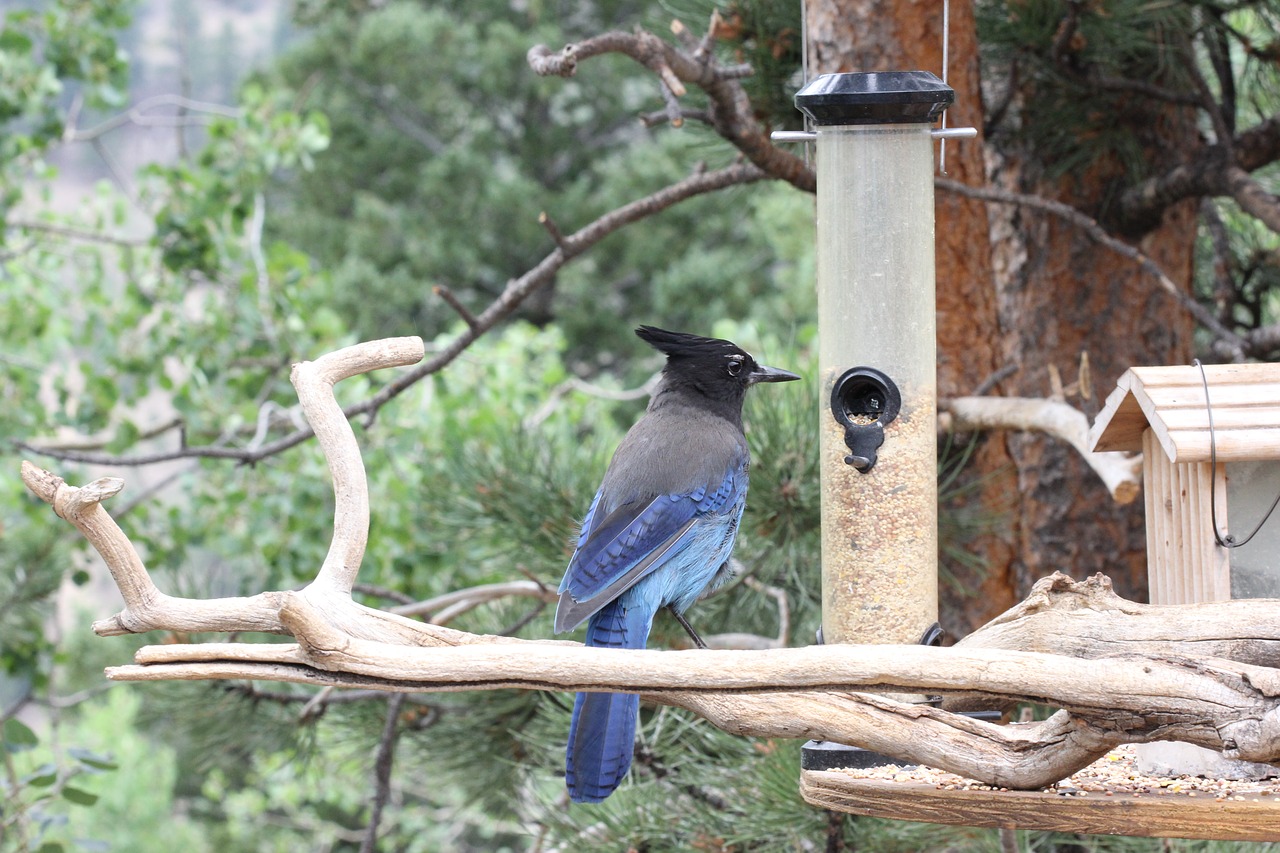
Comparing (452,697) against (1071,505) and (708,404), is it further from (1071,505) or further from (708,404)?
(1071,505)

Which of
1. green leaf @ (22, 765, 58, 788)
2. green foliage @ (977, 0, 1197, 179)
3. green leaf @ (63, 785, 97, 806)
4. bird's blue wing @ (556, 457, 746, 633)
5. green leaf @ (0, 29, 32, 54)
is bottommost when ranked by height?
green leaf @ (63, 785, 97, 806)

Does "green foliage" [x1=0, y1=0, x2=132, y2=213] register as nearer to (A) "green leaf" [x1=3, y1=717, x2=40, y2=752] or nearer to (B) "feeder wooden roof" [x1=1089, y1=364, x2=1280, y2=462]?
(A) "green leaf" [x1=3, y1=717, x2=40, y2=752]

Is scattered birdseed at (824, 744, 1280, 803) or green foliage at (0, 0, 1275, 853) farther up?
green foliage at (0, 0, 1275, 853)

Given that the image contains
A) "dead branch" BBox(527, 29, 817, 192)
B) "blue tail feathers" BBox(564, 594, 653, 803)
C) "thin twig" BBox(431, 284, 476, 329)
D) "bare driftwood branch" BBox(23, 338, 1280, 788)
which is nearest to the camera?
"bare driftwood branch" BBox(23, 338, 1280, 788)

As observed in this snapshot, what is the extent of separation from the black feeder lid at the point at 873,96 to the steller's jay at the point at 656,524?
0.54 metres


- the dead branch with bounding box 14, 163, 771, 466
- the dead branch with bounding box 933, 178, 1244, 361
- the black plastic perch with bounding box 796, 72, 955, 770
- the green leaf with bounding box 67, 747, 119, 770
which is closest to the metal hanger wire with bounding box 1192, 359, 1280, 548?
the black plastic perch with bounding box 796, 72, 955, 770

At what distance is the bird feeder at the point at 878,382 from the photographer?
260 centimetres

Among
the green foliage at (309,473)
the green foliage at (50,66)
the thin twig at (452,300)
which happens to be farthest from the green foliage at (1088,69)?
the green foliage at (50,66)

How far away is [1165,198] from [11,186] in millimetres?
4203

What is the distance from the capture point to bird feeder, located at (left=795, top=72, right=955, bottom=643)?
2.60 meters

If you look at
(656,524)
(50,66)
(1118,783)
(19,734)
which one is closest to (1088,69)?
(656,524)

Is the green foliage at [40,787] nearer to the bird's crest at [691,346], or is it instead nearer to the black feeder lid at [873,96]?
the bird's crest at [691,346]

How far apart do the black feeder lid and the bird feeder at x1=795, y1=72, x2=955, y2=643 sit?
6 cm

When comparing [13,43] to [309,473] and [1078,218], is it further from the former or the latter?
[1078,218]
